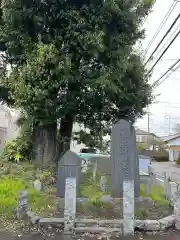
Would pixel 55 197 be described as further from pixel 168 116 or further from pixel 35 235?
pixel 168 116

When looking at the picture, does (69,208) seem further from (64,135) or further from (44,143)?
(64,135)

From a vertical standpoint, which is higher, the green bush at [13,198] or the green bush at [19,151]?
the green bush at [19,151]

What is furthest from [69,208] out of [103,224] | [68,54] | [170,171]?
[170,171]

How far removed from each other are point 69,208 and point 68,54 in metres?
5.36

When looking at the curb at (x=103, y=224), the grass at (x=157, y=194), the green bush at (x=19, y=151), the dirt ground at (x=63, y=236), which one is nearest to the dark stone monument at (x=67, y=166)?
the curb at (x=103, y=224)

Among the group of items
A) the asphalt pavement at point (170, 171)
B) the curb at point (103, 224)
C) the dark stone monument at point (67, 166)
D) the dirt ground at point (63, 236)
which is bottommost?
the dirt ground at point (63, 236)

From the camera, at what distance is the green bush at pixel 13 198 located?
6681 mm

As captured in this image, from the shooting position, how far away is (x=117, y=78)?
32.1 feet

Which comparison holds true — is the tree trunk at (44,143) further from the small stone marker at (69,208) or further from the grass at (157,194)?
the small stone marker at (69,208)

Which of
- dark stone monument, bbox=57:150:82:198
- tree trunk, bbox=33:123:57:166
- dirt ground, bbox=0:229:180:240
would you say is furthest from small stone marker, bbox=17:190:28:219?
tree trunk, bbox=33:123:57:166

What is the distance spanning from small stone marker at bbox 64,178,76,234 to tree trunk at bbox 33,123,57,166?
17.2ft

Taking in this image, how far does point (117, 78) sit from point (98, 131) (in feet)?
11.4

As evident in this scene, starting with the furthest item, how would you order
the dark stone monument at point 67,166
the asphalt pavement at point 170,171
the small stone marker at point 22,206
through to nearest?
1. the asphalt pavement at point 170,171
2. the dark stone monument at point 67,166
3. the small stone marker at point 22,206

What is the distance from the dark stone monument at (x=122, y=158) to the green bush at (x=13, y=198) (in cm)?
178
